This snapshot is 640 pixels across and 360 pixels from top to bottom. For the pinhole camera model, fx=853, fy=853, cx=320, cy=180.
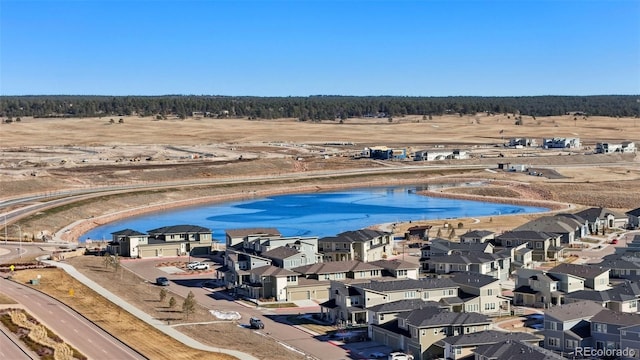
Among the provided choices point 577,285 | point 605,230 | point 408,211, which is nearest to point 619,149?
point 408,211

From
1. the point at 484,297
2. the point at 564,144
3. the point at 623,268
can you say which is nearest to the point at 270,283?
the point at 484,297

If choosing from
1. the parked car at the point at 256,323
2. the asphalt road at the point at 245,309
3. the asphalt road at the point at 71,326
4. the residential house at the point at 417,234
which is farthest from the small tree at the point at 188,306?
the residential house at the point at 417,234

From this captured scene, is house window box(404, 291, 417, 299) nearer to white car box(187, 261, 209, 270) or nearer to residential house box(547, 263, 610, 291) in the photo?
residential house box(547, 263, 610, 291)

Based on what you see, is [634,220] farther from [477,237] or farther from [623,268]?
[623,268]

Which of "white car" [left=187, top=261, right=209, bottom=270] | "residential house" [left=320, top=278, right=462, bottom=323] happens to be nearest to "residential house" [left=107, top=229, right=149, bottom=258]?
"white car" [left=187, top=261, right=209, bottom=270]

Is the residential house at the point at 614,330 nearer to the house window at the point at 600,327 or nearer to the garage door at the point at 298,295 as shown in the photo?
the house window at the point at 600,327
